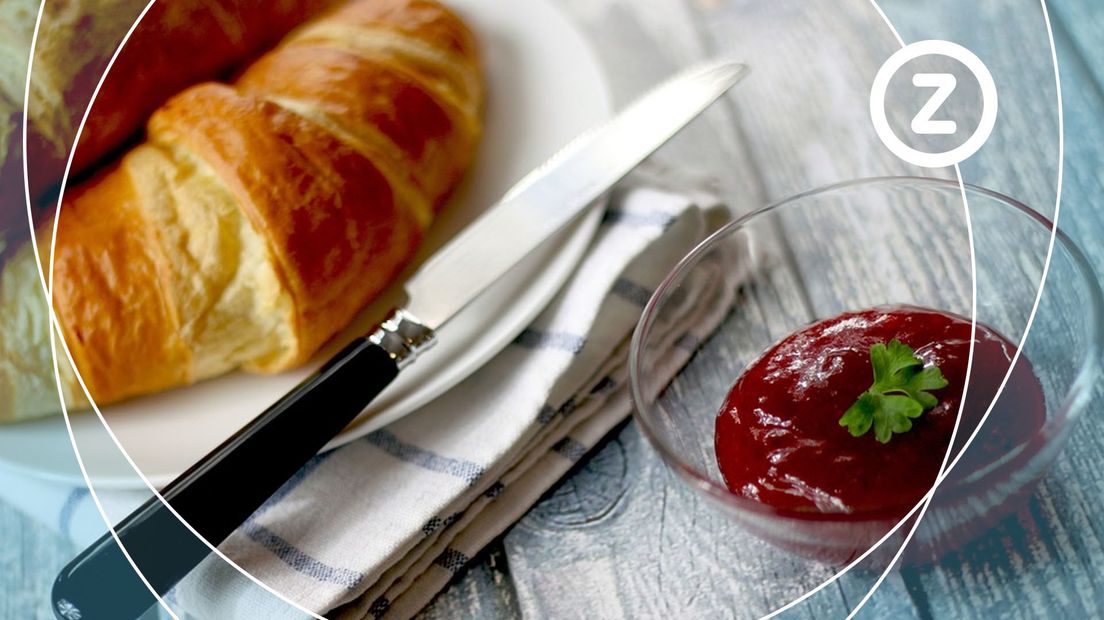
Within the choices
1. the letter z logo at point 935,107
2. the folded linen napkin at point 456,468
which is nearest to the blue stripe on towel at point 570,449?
the folded linen napkin at point 456,468

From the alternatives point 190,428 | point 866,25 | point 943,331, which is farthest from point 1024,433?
point 190,428

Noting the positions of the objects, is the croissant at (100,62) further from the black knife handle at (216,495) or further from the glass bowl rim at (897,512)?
the glass bowl rim at (897,512)

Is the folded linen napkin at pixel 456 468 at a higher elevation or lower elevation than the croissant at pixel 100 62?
lower

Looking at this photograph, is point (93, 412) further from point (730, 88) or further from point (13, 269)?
point (730, 88)
